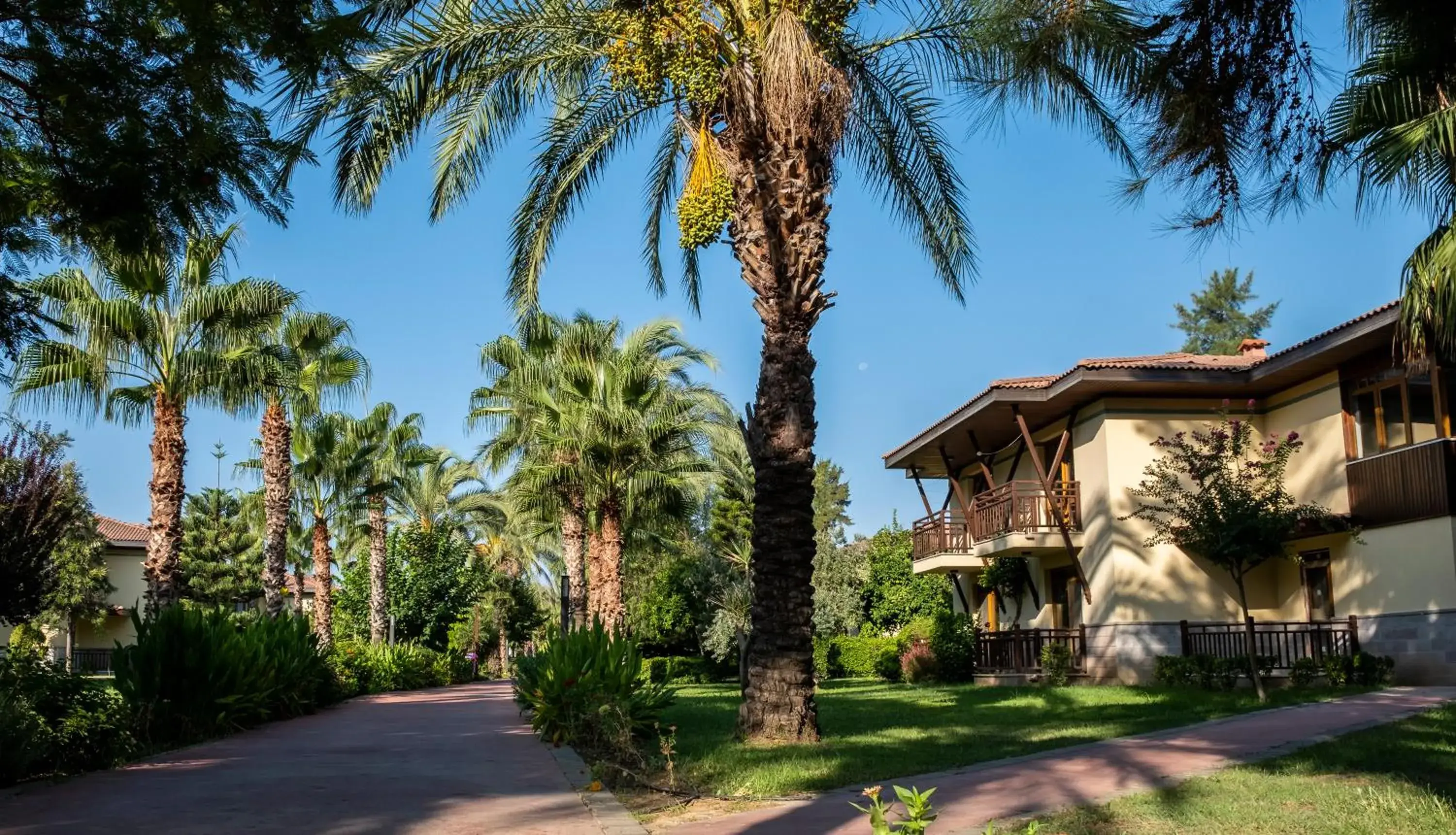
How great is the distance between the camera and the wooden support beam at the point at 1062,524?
80.4ft

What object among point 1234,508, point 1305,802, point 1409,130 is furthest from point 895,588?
point 1409,130

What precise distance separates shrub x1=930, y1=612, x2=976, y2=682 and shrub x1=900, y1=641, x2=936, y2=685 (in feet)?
0.56

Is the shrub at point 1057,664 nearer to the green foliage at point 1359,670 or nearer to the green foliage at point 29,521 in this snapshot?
the green foliage at point 1359,670

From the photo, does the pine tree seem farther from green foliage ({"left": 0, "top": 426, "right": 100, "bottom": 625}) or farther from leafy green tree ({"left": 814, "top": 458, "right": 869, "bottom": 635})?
green foliage ({"left": 0, "top": 426, "right": 100, "bottom": 625})

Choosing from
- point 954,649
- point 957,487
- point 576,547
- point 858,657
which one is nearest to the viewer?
point 954,649

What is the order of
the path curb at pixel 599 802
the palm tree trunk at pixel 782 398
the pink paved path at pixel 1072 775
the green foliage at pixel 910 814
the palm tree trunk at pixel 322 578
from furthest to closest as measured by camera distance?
the palm tree trunk at pixel 322 578, the palm tree trunk at pixel 782 398, the path curb at pixel 599 802, the pink paved path at pixel 1072 775, the green foliage at pixel 910 814

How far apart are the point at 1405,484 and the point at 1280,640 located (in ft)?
12.1

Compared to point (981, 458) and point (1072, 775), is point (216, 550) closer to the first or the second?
point (981, 458)

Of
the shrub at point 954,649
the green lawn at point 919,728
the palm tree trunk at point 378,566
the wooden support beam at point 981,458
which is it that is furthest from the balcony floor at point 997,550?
the palm tree trunk at point 378,566

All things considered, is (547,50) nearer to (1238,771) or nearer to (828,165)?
(828,165)

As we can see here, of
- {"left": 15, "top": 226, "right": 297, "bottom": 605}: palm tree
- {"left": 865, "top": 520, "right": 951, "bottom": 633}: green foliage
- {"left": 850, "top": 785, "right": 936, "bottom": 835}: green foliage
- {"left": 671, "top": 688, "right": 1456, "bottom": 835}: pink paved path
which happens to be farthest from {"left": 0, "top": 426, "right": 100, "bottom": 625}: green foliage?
{"left": 865, "top": 520, "right": 951, "bottom": 633}: green foliage

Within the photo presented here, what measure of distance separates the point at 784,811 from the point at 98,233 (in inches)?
230

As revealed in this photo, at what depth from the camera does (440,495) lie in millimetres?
51156

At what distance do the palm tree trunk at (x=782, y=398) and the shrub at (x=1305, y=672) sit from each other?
11.3 metres
